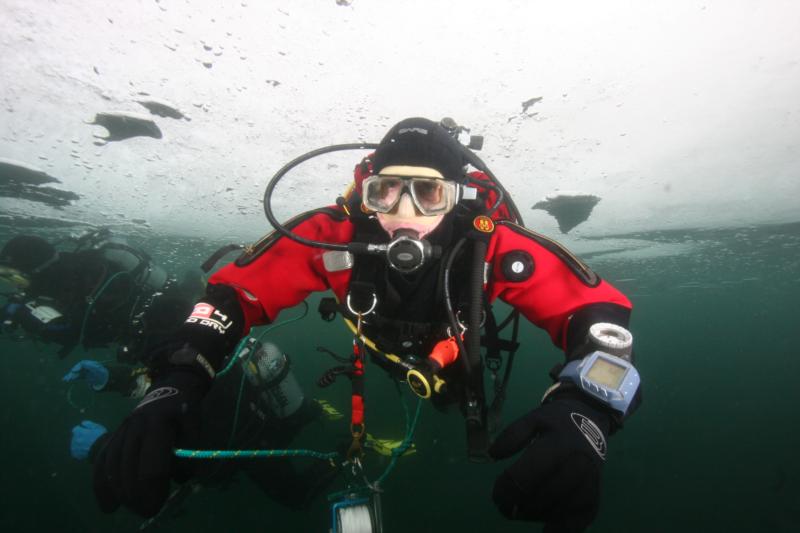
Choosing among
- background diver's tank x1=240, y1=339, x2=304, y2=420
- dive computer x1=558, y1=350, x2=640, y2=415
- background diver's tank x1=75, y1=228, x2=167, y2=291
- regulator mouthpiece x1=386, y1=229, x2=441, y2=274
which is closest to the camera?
dive computer x1=558, y1=350, x2=640, y2=415

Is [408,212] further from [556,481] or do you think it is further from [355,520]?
[355,520]

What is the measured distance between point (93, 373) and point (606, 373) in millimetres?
8102

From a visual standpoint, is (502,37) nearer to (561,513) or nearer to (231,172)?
(561,513)

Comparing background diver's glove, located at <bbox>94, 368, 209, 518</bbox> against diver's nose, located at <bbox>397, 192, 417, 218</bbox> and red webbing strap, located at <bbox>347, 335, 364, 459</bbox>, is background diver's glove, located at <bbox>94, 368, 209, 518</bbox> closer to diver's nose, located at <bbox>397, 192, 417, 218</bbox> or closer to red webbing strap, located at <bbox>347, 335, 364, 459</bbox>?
red webbing strap, located at <bbox>347, 335, 364, 459</bbox>

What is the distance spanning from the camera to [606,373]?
205 centimetres

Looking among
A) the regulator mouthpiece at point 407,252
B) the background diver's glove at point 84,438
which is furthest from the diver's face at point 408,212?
the background diver's glove at point 84,438

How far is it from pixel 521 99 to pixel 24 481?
30.6 m

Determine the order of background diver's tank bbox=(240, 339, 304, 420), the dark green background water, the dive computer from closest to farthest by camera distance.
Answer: the dive computer → background diver's tank bbox=(240, 339, 304, 420) → the dark green background water

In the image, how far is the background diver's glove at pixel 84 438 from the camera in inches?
240

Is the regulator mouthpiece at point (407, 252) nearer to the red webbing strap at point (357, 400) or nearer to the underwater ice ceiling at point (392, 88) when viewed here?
the red webbing strap at point (357, 400)

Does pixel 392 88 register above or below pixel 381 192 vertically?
above

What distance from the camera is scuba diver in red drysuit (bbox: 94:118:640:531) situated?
201 cm

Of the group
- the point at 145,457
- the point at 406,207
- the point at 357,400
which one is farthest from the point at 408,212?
the point at 145,457

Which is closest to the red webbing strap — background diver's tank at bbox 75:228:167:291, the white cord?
the white cord
